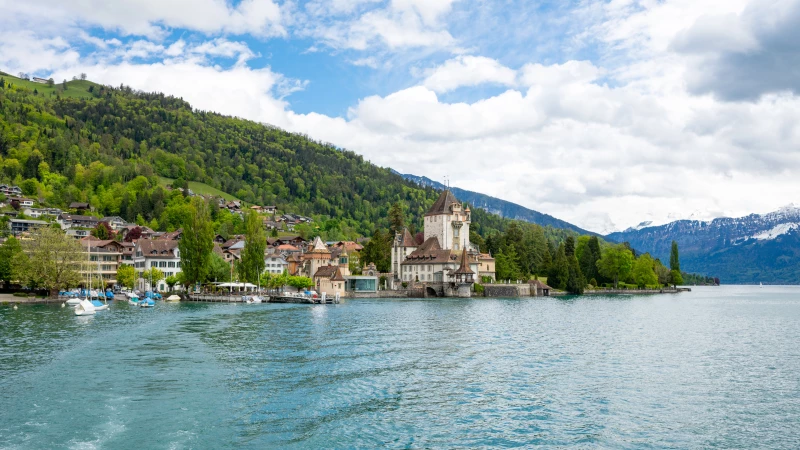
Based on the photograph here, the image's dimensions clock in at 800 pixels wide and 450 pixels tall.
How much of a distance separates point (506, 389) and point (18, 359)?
2664 cm

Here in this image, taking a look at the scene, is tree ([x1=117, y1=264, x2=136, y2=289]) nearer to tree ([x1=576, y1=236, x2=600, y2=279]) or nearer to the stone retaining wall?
the stone retaining wall

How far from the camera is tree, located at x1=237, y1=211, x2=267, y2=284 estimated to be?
10706cm

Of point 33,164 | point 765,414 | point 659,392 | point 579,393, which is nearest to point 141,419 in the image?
point 579,393

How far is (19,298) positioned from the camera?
Answer: 88500mm

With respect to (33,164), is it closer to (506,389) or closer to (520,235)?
(520,235)

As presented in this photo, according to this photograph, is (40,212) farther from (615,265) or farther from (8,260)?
(615,265)

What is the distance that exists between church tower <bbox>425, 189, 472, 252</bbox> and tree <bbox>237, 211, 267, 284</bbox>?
4215 cm

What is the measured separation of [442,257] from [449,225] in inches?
444

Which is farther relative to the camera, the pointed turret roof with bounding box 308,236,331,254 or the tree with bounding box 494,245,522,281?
the pointed turret roof with bounding box 308,236,331,254

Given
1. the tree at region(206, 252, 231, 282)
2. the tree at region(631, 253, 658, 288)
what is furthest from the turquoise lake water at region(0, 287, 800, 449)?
the tree at region(631, 253, 658, 288)

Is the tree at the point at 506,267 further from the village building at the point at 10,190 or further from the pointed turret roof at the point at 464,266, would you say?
the village building at the point at 10,190

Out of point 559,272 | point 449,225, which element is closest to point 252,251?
point 449,225

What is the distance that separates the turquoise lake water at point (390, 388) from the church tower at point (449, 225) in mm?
82899

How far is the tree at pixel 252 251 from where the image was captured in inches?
4215
